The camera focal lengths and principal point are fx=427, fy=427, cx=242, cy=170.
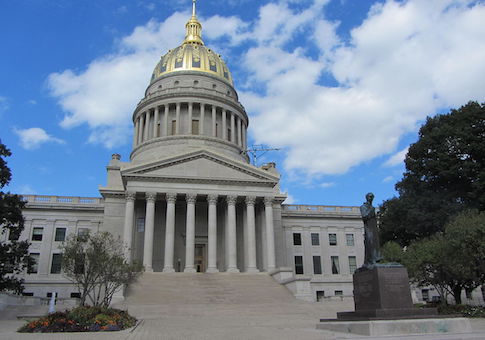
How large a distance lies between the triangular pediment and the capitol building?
0.36ft

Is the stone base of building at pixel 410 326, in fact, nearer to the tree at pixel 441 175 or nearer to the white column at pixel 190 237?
the tree at pixel 441 175

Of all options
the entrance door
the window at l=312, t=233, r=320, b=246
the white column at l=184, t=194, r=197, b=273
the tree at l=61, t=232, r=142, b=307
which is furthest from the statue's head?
the window at l=312, t=233, r=320, b=246

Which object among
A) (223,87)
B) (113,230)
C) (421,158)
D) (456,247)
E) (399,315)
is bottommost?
(399,315)

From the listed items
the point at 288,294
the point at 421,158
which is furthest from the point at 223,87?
the point at 288,294

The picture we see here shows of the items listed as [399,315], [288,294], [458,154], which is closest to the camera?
[399,315]

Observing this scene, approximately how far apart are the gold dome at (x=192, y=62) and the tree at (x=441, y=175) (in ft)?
122

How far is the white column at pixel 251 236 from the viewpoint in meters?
44.8

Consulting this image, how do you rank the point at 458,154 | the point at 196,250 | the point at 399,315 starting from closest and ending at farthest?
the point at 399,315 < the point at 458,154 < the point at 196,250

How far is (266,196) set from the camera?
→ 47.4 meters

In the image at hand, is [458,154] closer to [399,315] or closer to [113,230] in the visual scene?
[399,315]

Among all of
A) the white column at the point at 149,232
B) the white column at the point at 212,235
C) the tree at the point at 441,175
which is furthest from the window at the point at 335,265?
the white column at the point at 149,232

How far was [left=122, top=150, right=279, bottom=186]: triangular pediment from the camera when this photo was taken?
1790 inches

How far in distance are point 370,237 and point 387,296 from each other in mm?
2716

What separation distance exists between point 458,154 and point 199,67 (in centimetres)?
4311
